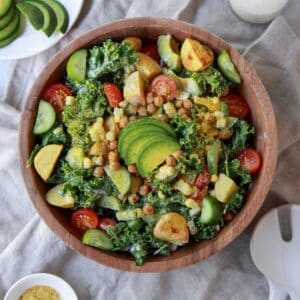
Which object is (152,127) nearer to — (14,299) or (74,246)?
(74,246)

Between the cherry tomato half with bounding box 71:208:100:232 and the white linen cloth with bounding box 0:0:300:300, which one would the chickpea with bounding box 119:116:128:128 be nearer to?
the cherry tomato half with bounding box 71:208:100:232

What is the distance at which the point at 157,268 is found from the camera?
2111 millimetres

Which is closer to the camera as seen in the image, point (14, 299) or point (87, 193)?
point (87, 193)

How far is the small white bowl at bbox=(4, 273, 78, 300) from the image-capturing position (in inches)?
95.4

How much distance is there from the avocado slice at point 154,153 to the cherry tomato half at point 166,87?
0.54 ft

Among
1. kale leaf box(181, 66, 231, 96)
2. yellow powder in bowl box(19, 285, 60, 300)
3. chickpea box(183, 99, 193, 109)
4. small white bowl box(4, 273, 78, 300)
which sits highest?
kale leaf box(181, 66, 231, 96)

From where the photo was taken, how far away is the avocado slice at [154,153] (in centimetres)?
204

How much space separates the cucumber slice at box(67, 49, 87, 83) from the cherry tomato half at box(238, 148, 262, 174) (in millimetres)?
636

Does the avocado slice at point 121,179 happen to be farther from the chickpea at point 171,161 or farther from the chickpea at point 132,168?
the chickpea at point 171,161

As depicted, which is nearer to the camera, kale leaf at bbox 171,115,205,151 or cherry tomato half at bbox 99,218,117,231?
kale leaf at bbox 171,115,205,151

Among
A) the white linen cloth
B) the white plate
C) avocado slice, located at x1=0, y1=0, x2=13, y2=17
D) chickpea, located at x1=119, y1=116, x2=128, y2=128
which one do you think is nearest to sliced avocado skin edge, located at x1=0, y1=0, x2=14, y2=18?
avocado slice, located at x1=0, y1=0, x2=13, y2=17

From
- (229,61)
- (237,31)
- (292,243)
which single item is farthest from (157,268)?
(237,31)

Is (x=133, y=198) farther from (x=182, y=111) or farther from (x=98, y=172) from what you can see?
(x=182, y=111)

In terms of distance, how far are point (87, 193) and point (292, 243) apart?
0.87 meters
